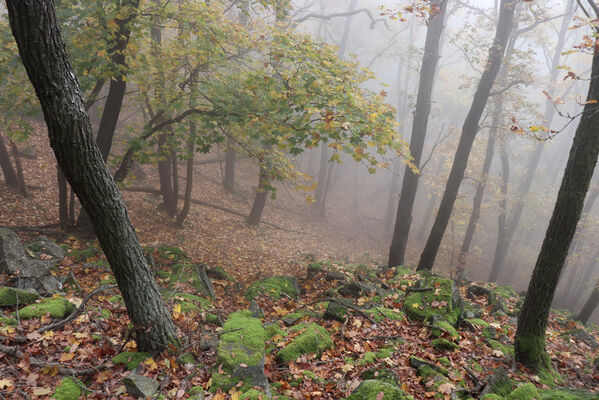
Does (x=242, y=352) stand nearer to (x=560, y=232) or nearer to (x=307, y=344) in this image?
(x=307, y=344)

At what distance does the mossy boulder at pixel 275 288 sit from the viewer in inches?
296

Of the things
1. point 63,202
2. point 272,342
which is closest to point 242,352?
point 272,342

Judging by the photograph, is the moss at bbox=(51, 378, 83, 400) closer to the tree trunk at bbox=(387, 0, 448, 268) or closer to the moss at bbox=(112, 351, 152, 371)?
the moss at bbox=(112, 351, 152, 371)

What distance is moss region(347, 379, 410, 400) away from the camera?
3.41 metres

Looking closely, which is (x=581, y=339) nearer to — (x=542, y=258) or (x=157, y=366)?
(x=542, y=258)

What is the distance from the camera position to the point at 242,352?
436 cm

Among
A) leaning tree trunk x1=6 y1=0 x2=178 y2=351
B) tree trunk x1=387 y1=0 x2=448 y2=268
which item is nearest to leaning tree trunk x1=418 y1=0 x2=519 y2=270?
tree trunk x1=387 y1=0 x2=448 y2=268

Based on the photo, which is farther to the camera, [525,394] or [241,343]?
[241,343]

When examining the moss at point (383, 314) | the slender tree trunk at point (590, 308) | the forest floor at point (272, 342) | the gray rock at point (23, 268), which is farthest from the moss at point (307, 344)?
the slender tree trunk at point (590, 308)

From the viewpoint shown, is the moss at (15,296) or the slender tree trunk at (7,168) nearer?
the moss at (15,296)

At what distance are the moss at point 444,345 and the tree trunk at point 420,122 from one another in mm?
5508

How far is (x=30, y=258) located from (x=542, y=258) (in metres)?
8.19

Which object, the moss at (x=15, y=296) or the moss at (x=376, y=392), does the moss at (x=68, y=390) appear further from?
the moss at (x=376, y=392)

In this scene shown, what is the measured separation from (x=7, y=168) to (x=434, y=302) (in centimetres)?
1205
